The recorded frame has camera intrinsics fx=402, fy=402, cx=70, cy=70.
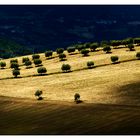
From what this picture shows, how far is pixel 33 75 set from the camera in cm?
11994

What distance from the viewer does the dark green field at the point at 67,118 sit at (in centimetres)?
6178

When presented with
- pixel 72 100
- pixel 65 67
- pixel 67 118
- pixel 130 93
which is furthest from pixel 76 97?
pixel 65 67

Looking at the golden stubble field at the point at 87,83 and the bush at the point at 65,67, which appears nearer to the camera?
the golden stubble field at the point at 87,83

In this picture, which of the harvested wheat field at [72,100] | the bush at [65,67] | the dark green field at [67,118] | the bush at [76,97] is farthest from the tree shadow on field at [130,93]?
the bush at [65,67]

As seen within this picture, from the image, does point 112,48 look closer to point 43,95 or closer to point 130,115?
point 43,95

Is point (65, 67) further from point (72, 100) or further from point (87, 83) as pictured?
point (72, 100)

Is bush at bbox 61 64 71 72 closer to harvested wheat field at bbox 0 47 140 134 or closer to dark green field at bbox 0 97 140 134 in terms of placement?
harvested wheat field at bbox 0 47 140 134

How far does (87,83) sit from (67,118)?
2935 cm

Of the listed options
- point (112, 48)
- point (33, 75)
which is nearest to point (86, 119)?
point (33, 75)

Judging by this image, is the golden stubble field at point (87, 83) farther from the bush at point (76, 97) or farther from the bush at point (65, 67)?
the bush at point (65, 67)

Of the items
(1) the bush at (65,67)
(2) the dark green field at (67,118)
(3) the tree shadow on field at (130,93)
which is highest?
(1) the bush at (65,67)

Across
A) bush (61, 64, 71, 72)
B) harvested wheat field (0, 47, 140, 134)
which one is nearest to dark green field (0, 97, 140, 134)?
harvested wheat field (0, 47, 140, 134)

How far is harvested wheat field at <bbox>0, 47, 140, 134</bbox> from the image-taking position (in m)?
64.3

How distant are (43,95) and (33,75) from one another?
1119 inches
